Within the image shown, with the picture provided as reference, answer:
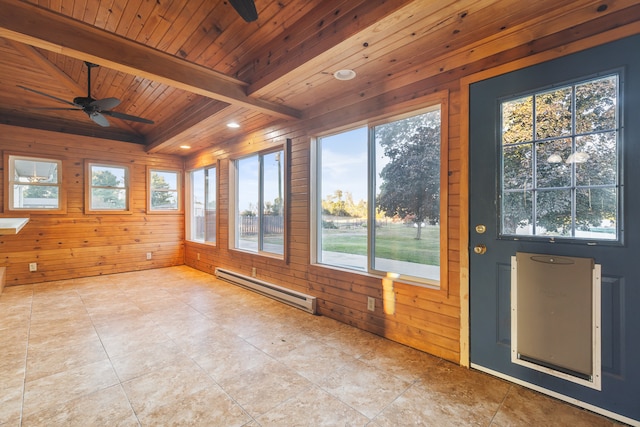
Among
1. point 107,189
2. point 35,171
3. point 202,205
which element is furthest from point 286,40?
point 35,171

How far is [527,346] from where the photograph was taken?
2.06 metres

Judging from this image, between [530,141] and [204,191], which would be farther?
[204,191]

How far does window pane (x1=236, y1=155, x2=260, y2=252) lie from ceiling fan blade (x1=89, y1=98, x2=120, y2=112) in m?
1.94

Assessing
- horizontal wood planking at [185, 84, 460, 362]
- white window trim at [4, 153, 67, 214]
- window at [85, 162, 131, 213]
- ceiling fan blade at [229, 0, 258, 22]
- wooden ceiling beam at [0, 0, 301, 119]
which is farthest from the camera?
window at [85, 162, 131, 213]

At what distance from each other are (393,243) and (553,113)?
1.62 metres

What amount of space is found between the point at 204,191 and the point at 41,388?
4433mm

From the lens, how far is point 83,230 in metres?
5.43

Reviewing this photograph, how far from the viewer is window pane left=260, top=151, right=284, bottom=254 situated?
4270 millimetres

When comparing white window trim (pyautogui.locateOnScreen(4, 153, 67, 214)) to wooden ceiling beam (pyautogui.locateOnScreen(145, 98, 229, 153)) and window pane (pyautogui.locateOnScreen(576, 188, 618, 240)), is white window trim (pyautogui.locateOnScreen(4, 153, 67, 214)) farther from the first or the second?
window pane (pyautogui.locateOnScreen(576, 188, 618, 240))

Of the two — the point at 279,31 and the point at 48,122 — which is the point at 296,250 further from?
the point at 48,122

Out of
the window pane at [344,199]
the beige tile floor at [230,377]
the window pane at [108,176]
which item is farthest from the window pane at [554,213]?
the window pane at [108,176]

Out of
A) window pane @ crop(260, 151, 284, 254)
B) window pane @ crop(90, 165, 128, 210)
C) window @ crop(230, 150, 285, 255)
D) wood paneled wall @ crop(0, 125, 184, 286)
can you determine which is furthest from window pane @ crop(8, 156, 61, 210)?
window pane @ crop(260, 151, 284, 254)

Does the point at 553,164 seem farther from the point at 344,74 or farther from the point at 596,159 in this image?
the point at 344,74

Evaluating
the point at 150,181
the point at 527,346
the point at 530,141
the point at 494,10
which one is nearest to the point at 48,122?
the point at 150,181
